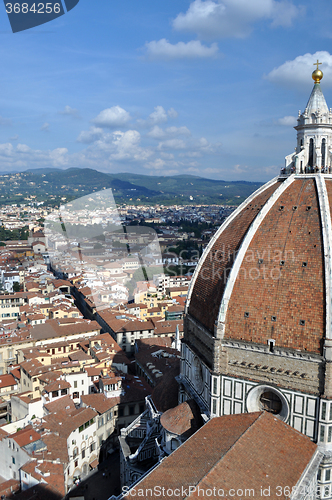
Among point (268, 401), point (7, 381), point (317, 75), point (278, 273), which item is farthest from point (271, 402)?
point (7, 381)

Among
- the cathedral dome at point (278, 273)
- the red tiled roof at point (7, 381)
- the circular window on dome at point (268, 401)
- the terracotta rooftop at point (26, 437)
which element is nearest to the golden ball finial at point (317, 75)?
the cathedral dome at point (278, 273)

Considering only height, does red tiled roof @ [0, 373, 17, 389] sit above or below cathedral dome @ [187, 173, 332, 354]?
below

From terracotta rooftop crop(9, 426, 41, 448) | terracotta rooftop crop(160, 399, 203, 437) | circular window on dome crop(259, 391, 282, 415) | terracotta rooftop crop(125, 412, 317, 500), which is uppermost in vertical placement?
circular window on dome crop(259, 391, 282, 415)

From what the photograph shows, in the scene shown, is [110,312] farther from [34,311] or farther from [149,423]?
[149,423]

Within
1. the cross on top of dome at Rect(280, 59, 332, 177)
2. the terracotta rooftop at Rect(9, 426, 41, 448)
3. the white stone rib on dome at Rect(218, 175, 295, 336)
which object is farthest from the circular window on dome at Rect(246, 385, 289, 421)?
the terracotta rooftop at Rect(9, 426, 41, 448)

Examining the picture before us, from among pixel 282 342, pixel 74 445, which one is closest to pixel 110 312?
pixel 74 445

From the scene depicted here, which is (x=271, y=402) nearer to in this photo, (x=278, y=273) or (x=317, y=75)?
(x=278, y=273)

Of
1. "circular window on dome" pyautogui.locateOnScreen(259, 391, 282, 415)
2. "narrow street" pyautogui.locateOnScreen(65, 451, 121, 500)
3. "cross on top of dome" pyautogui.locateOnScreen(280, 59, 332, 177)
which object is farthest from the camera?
"narrow street" pyautogui.locateOnScreen(65, 451, 121, 500)

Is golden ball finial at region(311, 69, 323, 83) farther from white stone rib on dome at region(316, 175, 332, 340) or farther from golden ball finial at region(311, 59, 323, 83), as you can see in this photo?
white stone rib on dome at region(316, 175, 332, 340)
